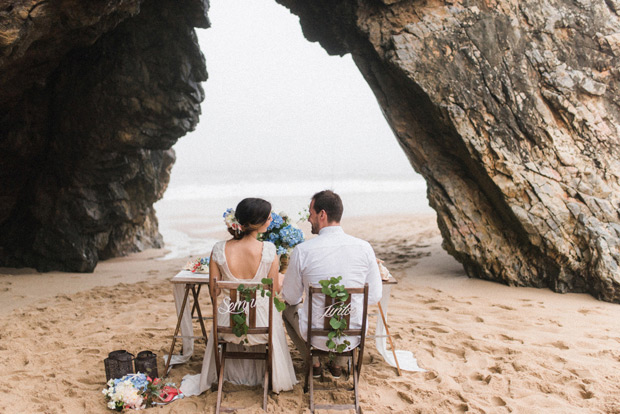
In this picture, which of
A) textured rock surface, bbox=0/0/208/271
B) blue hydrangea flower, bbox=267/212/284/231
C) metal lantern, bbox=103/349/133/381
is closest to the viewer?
metal lantern, bbox=103/349/133/381

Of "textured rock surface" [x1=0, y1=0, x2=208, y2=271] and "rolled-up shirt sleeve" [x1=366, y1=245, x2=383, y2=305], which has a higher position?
"textured rock surface" [x1=0, y1=0, x2=208, y2=271]

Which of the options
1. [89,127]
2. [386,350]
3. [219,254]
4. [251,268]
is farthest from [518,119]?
[89,127]

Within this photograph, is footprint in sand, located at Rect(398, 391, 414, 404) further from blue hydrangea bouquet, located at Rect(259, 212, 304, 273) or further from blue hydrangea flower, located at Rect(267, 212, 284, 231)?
blue hydrangea flower, located at Rect(267, 212, 284, 231)

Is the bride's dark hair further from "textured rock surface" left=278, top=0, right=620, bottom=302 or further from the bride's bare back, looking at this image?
"textured rock surface" left=278, top=0, right=620, bottom=302

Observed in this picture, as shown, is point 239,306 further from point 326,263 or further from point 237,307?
point 326,263

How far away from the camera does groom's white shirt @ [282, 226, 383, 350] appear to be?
3.29m

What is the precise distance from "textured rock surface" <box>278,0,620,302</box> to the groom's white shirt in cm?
343

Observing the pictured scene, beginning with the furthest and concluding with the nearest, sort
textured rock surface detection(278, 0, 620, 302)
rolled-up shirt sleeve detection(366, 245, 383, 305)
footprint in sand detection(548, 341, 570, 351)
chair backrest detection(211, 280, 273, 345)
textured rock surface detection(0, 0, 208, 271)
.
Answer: textured rock surface detection(0, 0, 208, 271)
textured rock surface detection(278, 0, 620, 302)
footprint in sand detection(548, 341, 570, 351)
rolled-up shirt sleeve detection(366, 245, 383, 305)
chair backrest detection(211, 280, 273, 345)

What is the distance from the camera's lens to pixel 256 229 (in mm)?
3402

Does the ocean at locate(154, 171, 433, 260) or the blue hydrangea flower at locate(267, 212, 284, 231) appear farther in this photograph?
the ocean at locate(154, 171, 433, 260)

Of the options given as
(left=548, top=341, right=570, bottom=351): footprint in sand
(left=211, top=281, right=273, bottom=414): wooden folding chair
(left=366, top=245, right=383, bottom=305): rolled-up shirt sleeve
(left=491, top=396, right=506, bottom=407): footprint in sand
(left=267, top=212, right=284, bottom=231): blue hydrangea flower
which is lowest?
(left=491, top=396, right=506, bottom=407): footprint in sand

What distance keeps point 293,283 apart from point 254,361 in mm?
786

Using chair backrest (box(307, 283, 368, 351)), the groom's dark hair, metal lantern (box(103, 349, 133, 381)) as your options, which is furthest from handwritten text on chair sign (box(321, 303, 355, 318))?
metal lantern (box(103, 349, 133, 381))

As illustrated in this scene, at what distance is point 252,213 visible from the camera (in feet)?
10.8
